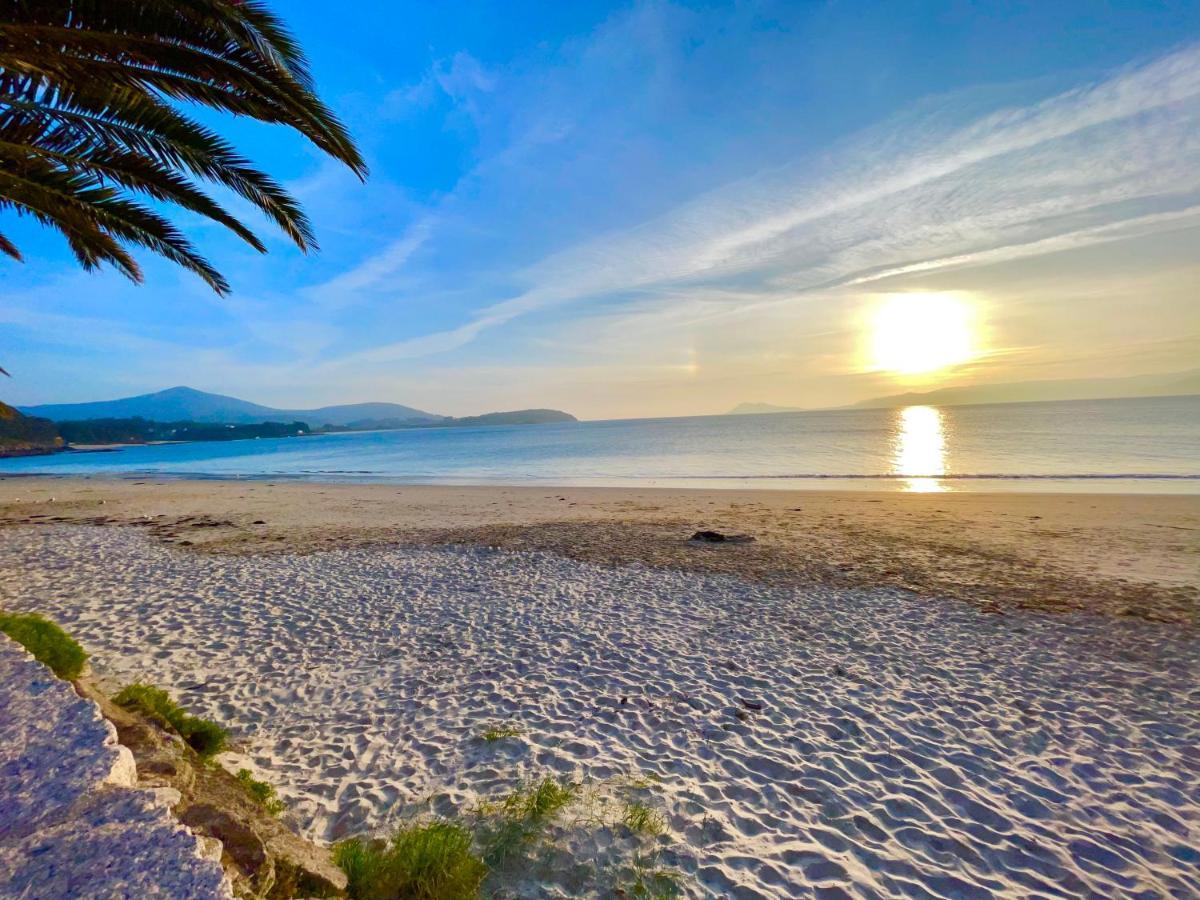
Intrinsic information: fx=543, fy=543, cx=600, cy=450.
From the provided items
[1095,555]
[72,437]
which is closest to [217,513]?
[1095,555]

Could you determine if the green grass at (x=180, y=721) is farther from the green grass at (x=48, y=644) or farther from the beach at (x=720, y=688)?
the green grass at (x=48, y=644)

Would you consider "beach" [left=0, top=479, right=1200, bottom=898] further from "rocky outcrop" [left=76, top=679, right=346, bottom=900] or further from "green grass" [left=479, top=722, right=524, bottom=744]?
"rocky outcrop" [left=76, top=679, right=346, bottom=900]

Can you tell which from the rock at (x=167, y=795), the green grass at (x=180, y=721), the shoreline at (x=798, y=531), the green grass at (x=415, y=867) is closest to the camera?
the rock at (x=167, y=795)

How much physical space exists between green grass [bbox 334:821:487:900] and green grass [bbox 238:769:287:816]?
0.73 metres

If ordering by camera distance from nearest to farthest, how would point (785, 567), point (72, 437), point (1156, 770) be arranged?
point (1156, 770)
point (785, 567)
point (72, 437)

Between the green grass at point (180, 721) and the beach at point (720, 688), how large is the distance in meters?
0.21

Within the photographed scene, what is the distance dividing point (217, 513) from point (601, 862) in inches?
870

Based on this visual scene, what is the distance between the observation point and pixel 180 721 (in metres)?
4.83

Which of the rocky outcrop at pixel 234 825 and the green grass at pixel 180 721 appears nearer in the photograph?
the rocky outcrop at pixel 234 825

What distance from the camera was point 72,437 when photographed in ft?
405

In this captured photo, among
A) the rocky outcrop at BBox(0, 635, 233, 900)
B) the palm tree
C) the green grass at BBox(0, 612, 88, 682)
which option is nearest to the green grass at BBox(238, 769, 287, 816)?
the rocky outcrop at BBox(0, 635, 233, 900)

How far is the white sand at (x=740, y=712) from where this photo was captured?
12.8ft

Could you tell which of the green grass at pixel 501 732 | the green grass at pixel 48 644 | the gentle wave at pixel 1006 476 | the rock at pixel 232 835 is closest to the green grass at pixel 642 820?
the green grass at pixel 501 732

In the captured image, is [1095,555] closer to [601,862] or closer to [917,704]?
[917,704]
